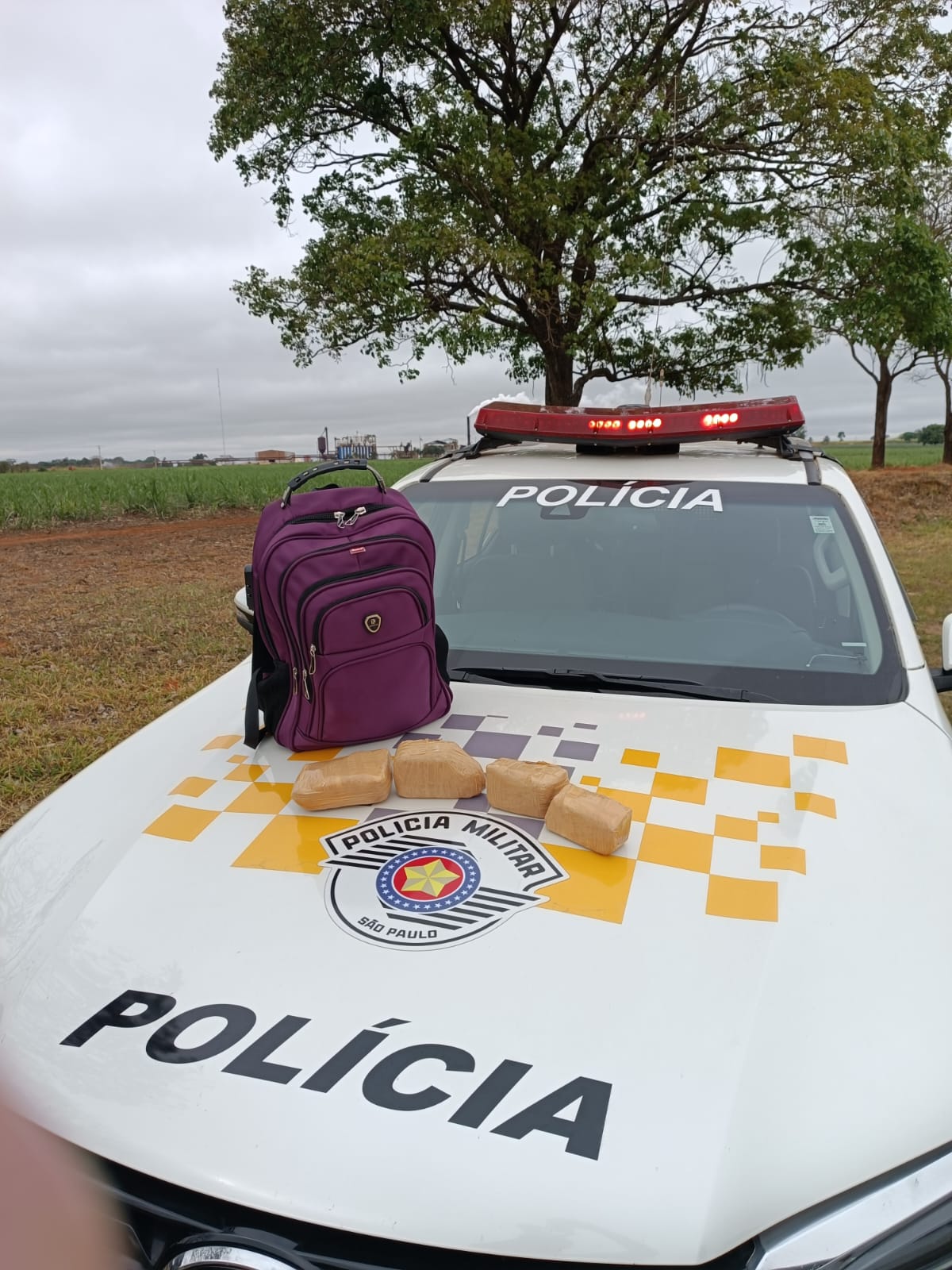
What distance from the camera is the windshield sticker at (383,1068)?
3.51 feet

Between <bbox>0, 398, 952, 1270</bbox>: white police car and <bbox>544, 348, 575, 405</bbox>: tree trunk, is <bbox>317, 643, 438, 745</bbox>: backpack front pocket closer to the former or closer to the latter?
<bbox>0, 398, 952, 1270</bbox>: white police car

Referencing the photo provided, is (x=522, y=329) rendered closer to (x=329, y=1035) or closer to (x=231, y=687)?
(x=231, y=687)

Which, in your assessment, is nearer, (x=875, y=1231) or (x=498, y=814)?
(x=875, y=1231)

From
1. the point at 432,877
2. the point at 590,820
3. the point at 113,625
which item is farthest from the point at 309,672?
the point at 113,625

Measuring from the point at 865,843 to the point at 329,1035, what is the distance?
0.98 metres

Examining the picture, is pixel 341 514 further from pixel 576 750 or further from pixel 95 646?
pixel 95 646

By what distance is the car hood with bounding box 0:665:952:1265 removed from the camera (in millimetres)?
1024

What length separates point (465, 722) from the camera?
81.4 inches

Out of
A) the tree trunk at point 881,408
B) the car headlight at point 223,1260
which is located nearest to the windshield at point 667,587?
the car headlight at point 223,1260

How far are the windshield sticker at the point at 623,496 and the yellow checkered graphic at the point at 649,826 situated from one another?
0.92 metres

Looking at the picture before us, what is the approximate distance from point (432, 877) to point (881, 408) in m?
29.8

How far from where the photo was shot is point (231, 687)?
7.95 feet

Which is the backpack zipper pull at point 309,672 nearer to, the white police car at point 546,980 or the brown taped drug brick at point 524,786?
the white police car at point 546,980

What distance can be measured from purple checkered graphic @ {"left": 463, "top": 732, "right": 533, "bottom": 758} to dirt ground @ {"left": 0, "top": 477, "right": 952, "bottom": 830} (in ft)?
8.15
